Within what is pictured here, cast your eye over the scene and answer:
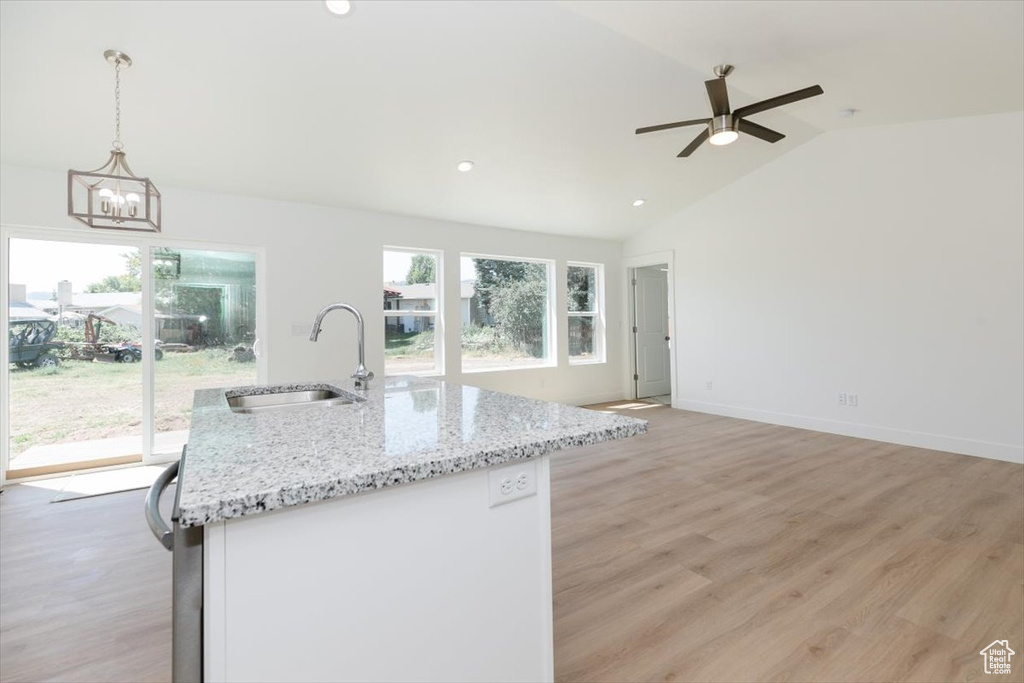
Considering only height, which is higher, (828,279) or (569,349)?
(828,279)

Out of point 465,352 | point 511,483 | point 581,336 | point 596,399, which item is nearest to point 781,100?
point 511,483

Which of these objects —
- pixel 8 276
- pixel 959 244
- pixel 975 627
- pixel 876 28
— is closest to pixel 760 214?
pixel 959 244

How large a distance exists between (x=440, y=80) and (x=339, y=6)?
83cm

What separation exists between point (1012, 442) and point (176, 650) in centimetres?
547

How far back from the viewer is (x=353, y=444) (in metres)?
1.06

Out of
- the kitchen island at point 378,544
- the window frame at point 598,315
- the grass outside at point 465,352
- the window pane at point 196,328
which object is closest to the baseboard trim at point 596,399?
the window frame at point 598,315

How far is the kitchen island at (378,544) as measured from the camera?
770mm

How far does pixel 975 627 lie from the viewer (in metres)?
1.79

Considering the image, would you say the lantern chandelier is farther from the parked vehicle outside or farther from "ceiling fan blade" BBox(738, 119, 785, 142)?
"ceiling fan blade" BBox(738, 119, 785, 142)

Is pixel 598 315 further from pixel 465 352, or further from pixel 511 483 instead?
pixel 511 483

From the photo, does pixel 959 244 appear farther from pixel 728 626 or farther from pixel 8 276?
pixel 8 276

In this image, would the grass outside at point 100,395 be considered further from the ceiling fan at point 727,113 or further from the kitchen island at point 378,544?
the ceiling fan at point 727,113

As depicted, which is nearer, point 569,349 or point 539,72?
point 539,72

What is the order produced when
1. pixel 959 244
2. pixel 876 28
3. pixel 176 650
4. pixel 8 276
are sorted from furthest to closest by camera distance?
pixel 959 244, pixel 8 276, pixel 876 28, pixel 176 650
